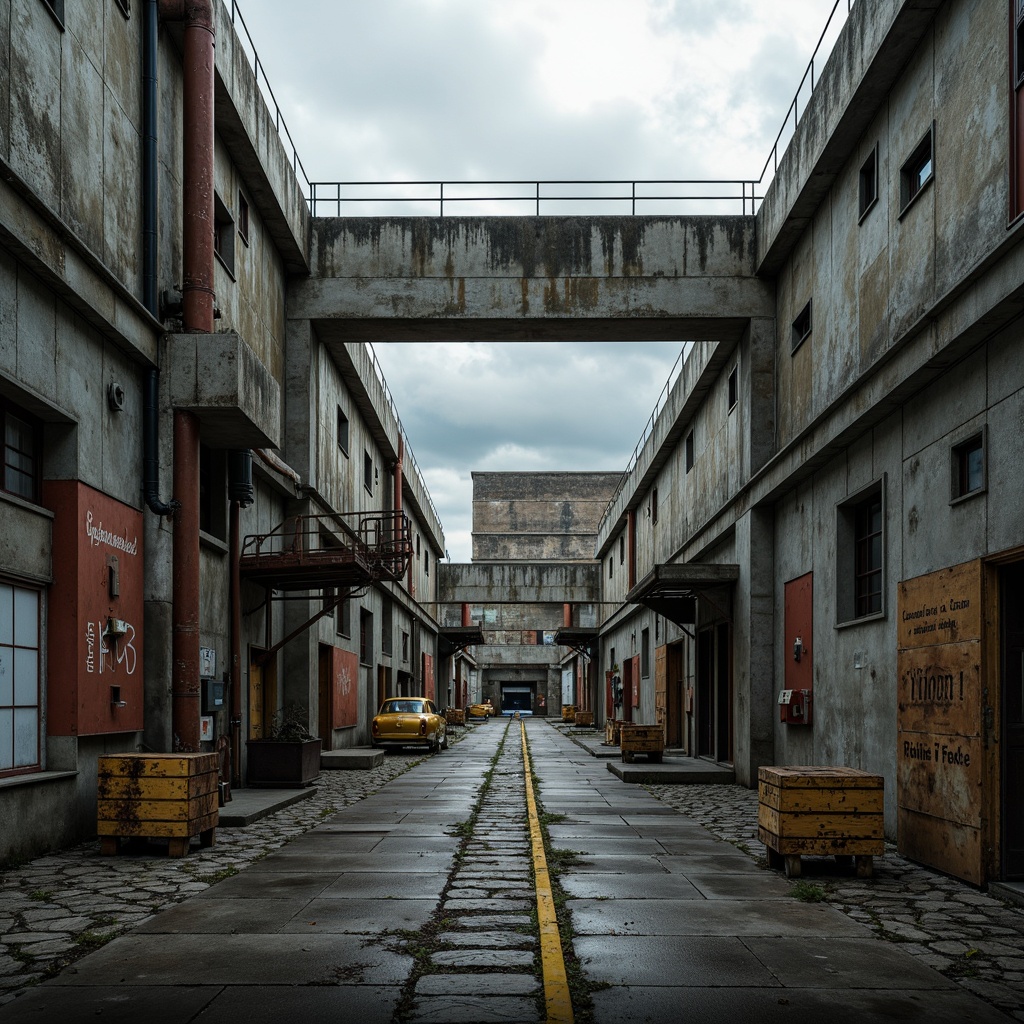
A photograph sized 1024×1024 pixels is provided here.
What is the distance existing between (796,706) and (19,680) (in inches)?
405

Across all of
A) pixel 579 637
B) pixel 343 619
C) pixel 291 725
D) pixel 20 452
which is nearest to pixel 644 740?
pixel 343 619

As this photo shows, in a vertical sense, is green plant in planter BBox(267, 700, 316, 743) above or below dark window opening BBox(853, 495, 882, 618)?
below

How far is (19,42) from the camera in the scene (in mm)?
9523

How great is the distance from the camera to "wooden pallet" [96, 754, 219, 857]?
994cm

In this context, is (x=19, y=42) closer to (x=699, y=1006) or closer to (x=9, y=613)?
(x=9, y=613)

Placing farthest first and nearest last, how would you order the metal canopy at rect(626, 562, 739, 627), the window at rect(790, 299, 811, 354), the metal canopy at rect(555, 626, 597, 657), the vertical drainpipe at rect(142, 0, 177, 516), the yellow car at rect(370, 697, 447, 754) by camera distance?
the metal canopy at rect(555, 626, 597, 657) < the yellow car at rect(370, 697, 447, 754) < the metal canopy at rect(626, 562, 739, 627) < the window at rect(790, 299, 811, 354) < the vertical drainpipe at rect(142, 0, 177, 516)

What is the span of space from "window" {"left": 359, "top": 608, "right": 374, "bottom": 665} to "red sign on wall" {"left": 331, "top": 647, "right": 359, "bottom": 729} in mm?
1398

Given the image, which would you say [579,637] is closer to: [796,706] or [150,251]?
[796,706]

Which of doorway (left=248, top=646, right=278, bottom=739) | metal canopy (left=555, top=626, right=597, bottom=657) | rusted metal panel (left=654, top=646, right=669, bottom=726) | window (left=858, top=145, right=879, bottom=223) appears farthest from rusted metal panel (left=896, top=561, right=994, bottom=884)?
metal canopy (left=555, top=626, right=597, bottom=657)

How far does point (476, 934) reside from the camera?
6883mm

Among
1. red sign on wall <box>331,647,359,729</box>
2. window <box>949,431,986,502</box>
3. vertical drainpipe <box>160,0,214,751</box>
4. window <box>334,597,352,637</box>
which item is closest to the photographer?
window <box>949,431,986,502</box>

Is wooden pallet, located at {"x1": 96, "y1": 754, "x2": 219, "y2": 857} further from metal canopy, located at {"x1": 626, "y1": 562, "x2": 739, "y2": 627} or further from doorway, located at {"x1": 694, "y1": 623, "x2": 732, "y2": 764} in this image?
doorway, located at {"x1": 694, "y1": 623, "x2": 732, "y2": 764}

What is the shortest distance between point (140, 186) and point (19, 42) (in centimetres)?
302

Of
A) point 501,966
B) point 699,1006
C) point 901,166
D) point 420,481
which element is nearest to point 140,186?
point 901,166
